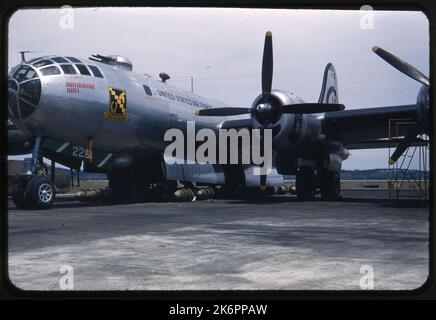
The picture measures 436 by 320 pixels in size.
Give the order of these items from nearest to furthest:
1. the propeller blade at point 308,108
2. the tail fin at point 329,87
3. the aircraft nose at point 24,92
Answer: the aircraft nose at point 24,92, the propeller blade at point 308,108, the tail fin at point 329,87

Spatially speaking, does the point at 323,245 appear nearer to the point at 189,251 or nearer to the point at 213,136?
the point at 189,251

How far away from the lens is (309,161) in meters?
21.7

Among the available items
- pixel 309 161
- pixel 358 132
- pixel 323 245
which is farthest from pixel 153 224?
pixel 358 132

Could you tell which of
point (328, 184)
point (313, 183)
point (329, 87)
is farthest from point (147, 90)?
point (329, 87)

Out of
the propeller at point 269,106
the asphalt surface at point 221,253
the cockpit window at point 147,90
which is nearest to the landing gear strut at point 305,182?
the propeller at point 269,106

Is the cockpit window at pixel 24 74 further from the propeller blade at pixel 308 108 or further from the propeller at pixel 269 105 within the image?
the propeller blade at pixel 308 108

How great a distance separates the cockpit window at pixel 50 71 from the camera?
51.6 ft

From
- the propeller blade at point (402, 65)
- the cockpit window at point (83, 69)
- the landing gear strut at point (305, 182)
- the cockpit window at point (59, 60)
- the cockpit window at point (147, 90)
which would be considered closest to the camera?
the propeller blade at point (402, 65)

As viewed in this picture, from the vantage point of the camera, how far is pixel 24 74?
607 inches

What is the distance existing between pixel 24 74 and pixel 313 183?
13.4 metres

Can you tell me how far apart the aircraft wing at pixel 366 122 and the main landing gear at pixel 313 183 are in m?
1.76

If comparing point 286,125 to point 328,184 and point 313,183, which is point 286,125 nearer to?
point 313,183

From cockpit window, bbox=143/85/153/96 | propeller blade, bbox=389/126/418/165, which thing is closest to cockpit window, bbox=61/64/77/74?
cockpit window, bbox=143/85/153/96
